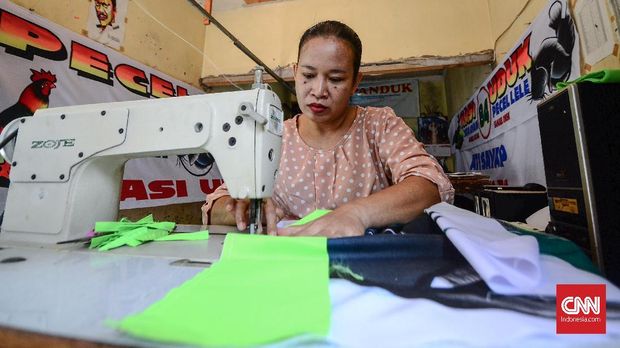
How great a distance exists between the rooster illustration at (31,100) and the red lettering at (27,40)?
12 cm

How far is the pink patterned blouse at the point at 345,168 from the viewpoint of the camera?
46.4 inches

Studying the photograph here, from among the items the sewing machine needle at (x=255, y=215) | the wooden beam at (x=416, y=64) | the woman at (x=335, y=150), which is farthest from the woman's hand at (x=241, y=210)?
the wooden beam at (x=416, y=64)

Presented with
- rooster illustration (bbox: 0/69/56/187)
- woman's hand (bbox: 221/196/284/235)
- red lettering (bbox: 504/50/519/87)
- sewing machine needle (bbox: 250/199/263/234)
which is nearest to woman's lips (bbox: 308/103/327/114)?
woman's hand (bbox: 221/196/284/235)

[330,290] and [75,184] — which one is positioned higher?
[75,184]

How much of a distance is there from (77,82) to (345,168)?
219 centimetres

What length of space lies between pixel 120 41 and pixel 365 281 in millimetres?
3027

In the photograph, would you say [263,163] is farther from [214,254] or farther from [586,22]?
[586,22]

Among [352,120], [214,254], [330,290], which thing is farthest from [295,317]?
[352,120]

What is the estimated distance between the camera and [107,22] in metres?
2.36

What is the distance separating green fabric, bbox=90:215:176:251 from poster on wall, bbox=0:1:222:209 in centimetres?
145

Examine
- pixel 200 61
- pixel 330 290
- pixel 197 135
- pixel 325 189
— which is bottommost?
pixel 330 290

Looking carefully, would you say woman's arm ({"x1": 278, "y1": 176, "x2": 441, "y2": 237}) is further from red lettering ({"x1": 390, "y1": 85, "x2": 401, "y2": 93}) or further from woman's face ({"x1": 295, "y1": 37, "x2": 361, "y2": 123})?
red lettering ({"x1": 390, "y1": 85, "x2": 401, "y2": 93})

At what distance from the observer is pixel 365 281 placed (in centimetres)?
41

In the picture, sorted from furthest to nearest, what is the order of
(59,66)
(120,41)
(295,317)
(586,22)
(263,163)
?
(120,41) → (59,66) → (586,22) → (263,163) → (295,317)
